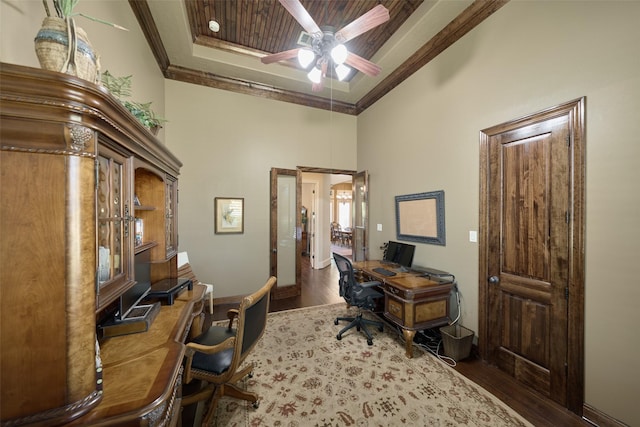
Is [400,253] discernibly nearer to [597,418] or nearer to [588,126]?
[597,418]

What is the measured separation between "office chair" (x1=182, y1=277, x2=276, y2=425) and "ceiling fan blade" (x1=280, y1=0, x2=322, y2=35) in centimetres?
219

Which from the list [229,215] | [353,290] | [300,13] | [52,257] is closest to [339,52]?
[300,13]

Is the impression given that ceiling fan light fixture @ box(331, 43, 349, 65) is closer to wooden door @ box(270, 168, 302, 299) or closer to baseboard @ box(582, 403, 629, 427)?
wooden door @ box(270, 168, 302, 299)

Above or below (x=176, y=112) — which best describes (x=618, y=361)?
below

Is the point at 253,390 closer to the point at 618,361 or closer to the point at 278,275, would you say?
the point at 278,275

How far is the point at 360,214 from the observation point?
4574mm

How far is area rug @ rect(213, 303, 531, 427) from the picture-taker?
5.69 ft

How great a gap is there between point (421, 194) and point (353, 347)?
7.01 feet

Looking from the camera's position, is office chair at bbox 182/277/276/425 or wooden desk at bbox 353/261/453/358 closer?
office chair at bbox 182/277/276/425

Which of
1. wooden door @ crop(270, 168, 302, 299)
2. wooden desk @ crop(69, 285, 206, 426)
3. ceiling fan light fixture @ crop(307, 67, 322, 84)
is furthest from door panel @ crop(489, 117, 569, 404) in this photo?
wooden door @ crop(270, 168, 302, 299)

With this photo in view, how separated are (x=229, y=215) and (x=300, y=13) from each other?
116 inches

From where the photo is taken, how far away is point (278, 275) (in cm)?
427

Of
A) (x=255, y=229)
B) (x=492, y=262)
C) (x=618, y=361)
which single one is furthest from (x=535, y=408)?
(x=255, y=229)

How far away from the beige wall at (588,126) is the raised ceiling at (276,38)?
1.03 feet
